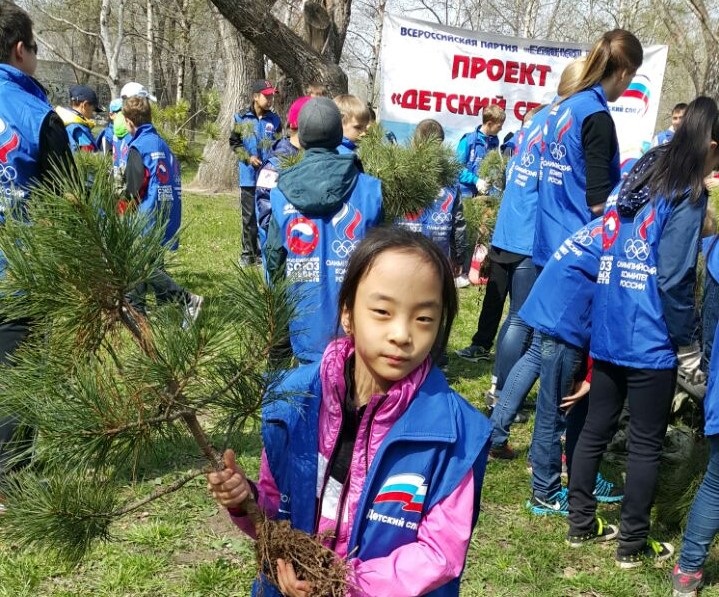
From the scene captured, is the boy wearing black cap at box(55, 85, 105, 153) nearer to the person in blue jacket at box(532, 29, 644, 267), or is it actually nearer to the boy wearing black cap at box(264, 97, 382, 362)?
the boy wearing black cap at box(264, 97, 382, 362)

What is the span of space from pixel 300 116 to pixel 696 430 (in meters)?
2.49

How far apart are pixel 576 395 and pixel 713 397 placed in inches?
29.3

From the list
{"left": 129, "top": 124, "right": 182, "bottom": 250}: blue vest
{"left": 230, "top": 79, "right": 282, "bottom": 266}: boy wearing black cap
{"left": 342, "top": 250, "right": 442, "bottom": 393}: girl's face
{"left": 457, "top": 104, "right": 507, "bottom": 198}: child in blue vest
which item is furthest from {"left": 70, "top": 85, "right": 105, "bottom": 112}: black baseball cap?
{"left": 342, "top": 250, "right": 442, "bottom": 393}: girl's face

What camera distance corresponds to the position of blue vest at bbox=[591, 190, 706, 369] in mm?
2629

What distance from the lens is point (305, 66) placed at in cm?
732

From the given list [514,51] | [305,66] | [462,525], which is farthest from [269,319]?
[514,51]

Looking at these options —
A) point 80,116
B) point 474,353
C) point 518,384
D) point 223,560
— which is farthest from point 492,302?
point 80,116

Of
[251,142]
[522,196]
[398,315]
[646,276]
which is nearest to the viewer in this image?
[398,315]

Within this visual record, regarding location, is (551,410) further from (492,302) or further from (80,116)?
(80,116)

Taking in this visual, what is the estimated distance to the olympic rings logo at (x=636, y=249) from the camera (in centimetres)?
264

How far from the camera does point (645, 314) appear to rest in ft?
8.75

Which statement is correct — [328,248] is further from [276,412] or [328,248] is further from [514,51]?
[514,51]

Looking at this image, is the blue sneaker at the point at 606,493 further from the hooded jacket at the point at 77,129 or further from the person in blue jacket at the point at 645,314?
the hooded jacket at the point at 77,129

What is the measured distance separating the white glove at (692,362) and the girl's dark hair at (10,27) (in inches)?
110
